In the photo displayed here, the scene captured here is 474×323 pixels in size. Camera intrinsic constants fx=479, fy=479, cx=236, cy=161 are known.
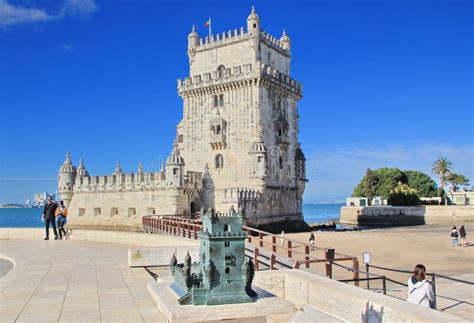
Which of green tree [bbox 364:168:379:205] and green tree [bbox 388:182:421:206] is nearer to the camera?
green tree [bbox 388:182:421:206]

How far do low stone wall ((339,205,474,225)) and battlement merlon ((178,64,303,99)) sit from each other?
97.5 feet

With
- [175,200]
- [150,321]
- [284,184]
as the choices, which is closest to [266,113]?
[284,184]

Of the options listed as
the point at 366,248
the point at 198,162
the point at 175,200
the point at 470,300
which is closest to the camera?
the point at 470,300

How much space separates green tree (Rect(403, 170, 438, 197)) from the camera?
89.3 m

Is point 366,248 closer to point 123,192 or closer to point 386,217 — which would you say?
point 123,192

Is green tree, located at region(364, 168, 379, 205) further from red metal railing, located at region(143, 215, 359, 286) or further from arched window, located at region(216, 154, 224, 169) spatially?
red metal railing, located at region(143, 215, 359, 286)

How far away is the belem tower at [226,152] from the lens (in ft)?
127

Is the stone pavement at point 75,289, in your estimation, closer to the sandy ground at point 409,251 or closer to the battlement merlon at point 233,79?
the sandy ground at point 409,251

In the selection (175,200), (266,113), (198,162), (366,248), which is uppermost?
(266,113)

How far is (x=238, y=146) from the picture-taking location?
39688 millimetres

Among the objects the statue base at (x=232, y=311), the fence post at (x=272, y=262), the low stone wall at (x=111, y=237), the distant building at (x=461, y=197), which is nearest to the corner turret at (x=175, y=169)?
the low stone wall at (x=111, y=237)

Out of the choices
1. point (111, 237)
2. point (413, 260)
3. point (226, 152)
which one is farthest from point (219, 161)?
point (413, 260)

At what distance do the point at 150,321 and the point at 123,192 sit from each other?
118 ft

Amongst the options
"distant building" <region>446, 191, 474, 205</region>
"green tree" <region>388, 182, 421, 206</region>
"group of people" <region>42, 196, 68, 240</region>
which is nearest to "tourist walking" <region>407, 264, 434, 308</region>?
"group of people" <region>42, 196, 68, 240</region>
